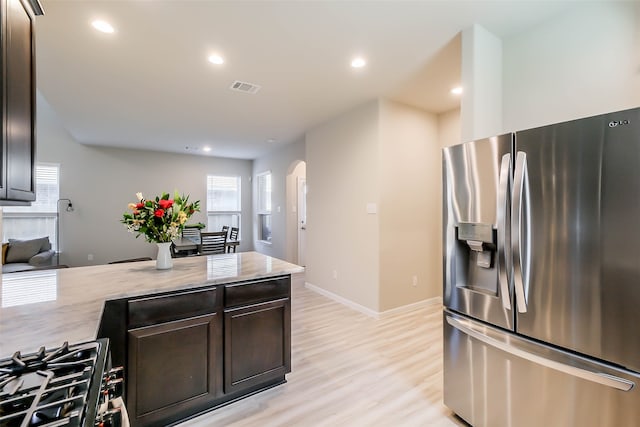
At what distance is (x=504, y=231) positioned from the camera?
4.84 ft

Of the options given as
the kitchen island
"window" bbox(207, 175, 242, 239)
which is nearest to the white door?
"window" bbox(207, 175, 242, 239)

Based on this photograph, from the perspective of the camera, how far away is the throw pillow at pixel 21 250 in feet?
15.0

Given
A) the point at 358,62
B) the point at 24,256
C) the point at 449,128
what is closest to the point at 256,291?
the point at 358,62

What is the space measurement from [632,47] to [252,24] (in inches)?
97.0

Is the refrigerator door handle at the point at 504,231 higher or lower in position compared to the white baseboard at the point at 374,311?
higher

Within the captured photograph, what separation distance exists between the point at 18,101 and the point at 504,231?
88.8 inches

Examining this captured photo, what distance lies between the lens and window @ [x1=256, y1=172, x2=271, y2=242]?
7234 millimetres

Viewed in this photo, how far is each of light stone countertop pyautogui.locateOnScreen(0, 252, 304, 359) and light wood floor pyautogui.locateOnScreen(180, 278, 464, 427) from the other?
2.92ft

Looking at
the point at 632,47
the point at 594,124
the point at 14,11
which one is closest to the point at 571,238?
the point at 594,124

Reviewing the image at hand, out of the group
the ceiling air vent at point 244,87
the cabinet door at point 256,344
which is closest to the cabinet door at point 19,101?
the cabinet door at point 256,344

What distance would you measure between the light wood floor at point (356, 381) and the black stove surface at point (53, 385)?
47.7 inches

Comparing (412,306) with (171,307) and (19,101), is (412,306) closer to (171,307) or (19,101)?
(171,307)

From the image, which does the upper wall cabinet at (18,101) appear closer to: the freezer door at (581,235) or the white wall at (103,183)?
the freezer door at (581,235)

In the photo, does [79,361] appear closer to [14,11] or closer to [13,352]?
[13,352]
